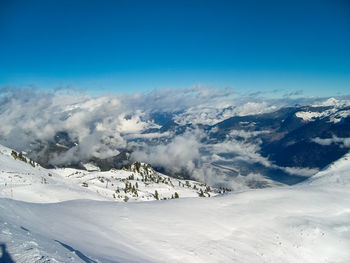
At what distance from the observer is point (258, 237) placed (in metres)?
25.8

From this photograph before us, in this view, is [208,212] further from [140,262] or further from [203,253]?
[140,262]

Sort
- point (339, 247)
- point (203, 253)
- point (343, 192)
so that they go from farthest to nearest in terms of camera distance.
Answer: point (343, 192) < point (339, 247) < point (203, 253)

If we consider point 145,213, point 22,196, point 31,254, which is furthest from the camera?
point 22,196

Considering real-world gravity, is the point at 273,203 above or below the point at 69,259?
below

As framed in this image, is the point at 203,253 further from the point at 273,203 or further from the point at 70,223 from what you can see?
the point at 273,203

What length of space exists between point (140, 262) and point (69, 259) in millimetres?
6079

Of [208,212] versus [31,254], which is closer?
[31,254]

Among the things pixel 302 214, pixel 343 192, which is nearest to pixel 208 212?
pixel 302 214

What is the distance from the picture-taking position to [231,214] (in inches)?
1249

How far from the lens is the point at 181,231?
81.8 feet

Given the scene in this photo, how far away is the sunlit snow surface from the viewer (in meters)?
15.3

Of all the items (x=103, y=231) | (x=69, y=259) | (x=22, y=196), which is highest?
(x=69, y=259)

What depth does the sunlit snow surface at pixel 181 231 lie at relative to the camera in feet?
50.1

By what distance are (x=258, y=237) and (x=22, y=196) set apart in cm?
5862
